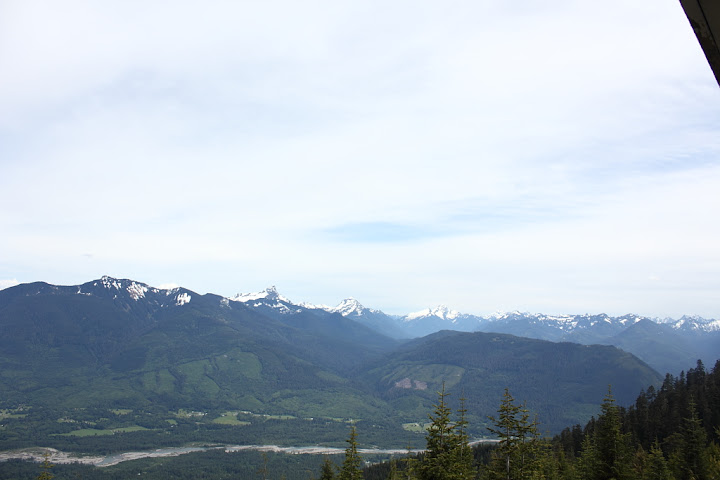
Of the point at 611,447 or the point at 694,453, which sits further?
the point at 694,453

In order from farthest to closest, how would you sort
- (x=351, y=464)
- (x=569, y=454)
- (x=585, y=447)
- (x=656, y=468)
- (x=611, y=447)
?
(x=569, y=454), (x=585, y=447), (x=656, y=468), (x=611, y=447), (x=351, y=464)

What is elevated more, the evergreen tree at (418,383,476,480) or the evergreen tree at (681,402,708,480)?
the evergreen tree at (418,383,476,480)

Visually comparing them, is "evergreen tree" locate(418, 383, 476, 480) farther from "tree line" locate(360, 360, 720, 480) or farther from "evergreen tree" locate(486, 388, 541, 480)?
"evergreen tree" locate(486, 388, 541, 480)

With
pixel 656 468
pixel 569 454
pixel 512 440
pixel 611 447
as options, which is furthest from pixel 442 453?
pixel 569 454

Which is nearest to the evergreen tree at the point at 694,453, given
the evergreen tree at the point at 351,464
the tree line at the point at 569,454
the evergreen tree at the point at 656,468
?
the tree line at the point at 569,454

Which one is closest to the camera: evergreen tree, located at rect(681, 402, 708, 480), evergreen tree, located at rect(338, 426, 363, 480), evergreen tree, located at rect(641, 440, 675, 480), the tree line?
the tree line

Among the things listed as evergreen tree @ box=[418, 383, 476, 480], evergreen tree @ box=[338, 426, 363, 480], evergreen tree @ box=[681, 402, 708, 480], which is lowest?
evergreen tree @ box=[681, 402, 708, 480]

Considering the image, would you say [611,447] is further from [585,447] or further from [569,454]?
[569,454]

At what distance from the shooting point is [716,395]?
84.3 meters

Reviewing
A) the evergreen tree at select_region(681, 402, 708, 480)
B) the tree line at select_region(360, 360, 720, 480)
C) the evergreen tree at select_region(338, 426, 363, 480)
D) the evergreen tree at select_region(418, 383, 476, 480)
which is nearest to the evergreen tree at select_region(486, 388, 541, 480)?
the tree line at select_region(360, 360, 720, 480)

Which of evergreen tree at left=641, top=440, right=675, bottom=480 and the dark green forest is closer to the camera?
the dark green forest

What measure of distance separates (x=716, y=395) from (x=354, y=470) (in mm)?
83472

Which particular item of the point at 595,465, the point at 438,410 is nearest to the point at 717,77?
the point at 438,410

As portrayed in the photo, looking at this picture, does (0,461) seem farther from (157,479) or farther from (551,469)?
(551,469)
